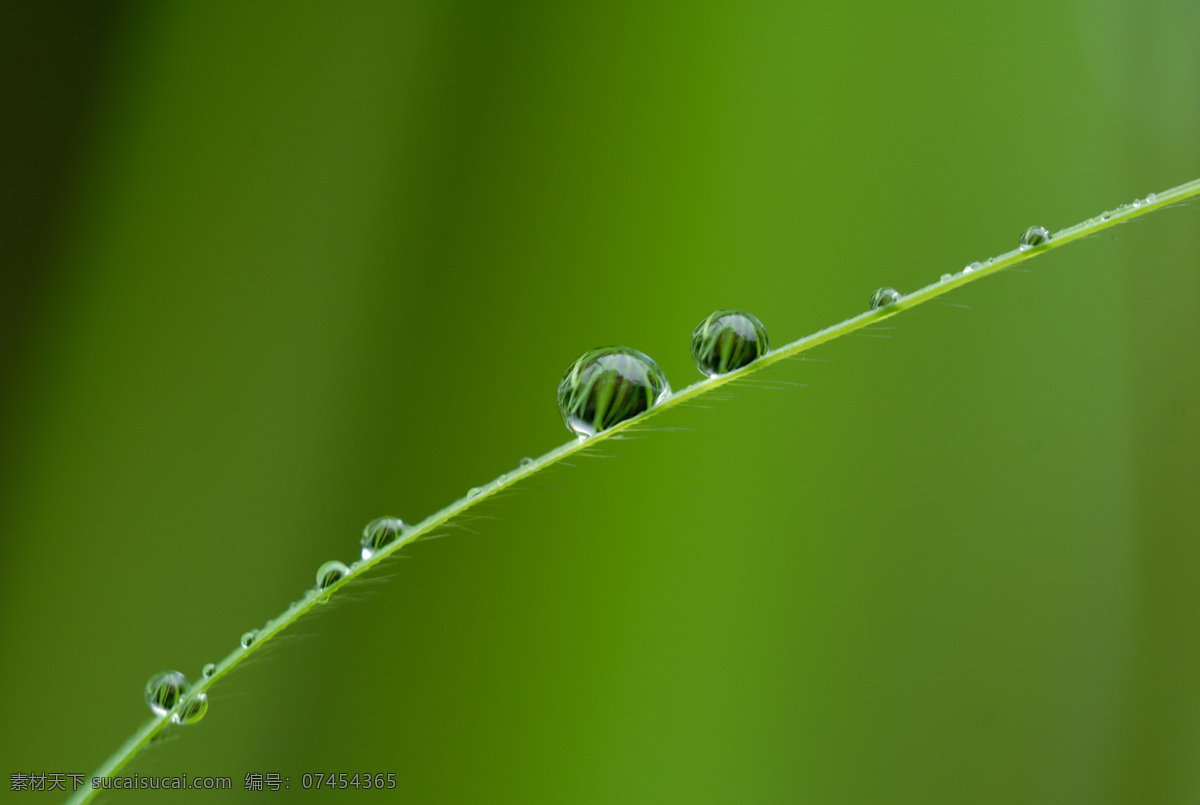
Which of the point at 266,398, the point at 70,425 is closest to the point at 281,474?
→ the point at 266,398

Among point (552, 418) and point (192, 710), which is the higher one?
point (552, 418)

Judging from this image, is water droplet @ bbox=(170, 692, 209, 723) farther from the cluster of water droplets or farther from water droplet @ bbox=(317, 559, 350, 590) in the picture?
the cluster of water droplets

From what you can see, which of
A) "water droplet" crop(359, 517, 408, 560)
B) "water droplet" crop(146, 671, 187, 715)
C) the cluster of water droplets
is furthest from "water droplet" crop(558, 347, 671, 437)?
"water droplet" crop(146, 671, 187, 715)

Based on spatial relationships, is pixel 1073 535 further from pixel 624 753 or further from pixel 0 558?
pixel 0 558

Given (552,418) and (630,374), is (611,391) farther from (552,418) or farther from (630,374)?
(552,418)

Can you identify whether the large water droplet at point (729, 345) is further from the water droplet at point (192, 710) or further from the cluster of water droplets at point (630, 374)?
the water droplet at point (192, 710)

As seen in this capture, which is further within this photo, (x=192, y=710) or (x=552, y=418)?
(x=552, y=418)

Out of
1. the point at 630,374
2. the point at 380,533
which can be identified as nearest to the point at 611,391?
the point at 630,374
